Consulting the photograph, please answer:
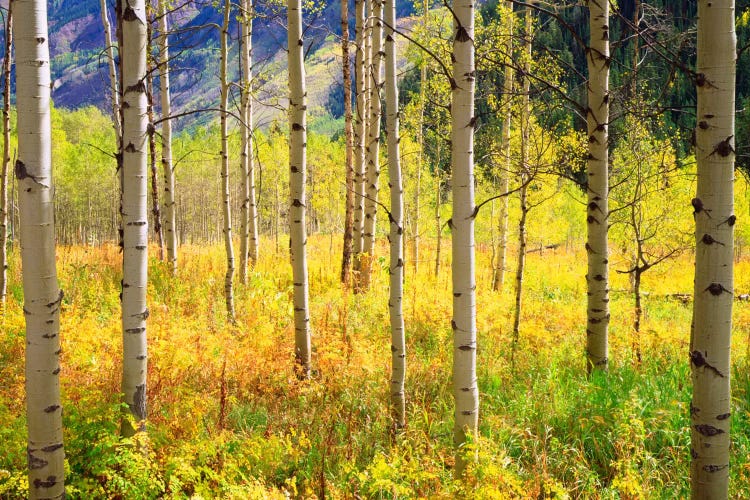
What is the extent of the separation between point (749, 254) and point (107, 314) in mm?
45575

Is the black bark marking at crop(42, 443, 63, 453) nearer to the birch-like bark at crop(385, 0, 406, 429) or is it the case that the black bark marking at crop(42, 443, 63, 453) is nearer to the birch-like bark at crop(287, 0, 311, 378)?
the birch-like bark at crop(385, 0, 406, 429)

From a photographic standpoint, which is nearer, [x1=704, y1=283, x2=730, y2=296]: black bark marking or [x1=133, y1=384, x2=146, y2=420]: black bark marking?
[x1=704, y1=283, x2=730, y2=296]: black bark marking

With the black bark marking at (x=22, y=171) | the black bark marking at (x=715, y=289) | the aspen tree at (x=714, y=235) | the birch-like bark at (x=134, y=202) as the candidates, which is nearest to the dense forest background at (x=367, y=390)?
the aspen tree at (x=714, y=235)

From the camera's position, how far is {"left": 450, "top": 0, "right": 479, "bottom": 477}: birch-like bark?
10.5 ft

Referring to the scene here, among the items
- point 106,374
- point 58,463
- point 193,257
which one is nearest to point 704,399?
point 58,463

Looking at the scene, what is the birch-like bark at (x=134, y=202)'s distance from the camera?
3207 mm

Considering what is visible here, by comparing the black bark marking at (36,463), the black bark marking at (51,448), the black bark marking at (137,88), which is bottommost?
the black bark marking at (36,463)

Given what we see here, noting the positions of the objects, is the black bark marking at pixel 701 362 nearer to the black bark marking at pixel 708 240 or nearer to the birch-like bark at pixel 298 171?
the black bark marking at pixel 708 240

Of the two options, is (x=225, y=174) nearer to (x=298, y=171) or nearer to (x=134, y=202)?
(x=298, y=171)

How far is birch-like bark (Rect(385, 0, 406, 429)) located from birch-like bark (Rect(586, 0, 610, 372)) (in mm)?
1918

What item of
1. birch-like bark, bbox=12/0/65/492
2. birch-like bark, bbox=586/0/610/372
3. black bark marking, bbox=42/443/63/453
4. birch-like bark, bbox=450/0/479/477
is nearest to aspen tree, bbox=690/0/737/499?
birch-like bark, bbox=450/0/479/477

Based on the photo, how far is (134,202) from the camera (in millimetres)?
3311

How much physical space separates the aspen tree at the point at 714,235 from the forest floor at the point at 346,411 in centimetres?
93

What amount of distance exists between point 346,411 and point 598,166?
3451 mm
